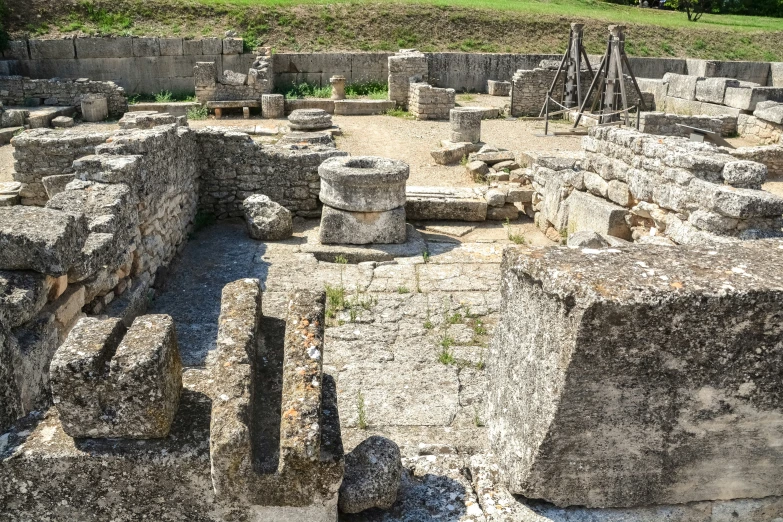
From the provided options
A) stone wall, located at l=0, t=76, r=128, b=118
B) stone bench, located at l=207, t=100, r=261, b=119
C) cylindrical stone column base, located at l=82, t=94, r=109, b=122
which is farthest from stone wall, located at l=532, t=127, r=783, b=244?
stone wall, located at l=0, t=76, r=128, b=118

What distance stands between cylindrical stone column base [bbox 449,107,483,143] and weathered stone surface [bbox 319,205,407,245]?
7349mm

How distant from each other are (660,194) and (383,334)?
10.7ft

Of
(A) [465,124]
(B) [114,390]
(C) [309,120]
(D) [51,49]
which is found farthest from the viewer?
(D) [51,49]

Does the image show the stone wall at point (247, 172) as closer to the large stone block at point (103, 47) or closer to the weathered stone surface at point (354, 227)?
the weathered stone surface at point (354, 227)

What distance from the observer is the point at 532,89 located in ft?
69.5

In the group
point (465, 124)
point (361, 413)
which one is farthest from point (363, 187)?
point (465, 124)

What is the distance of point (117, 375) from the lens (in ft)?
7.61

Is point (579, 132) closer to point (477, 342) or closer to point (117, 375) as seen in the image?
point (477, 342)

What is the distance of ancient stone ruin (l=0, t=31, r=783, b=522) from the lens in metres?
2.34

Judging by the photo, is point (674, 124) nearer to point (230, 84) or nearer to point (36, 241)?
point (230, 84)

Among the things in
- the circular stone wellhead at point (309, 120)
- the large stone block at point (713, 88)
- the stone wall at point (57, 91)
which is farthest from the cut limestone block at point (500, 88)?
the stone wall at point (57, 91)

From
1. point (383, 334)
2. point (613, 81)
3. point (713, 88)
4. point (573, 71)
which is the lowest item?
point (383, 334)

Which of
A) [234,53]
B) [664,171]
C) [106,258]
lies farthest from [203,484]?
[234,53]

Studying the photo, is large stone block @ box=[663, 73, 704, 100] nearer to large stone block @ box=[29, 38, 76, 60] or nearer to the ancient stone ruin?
the ancient stone ruin
